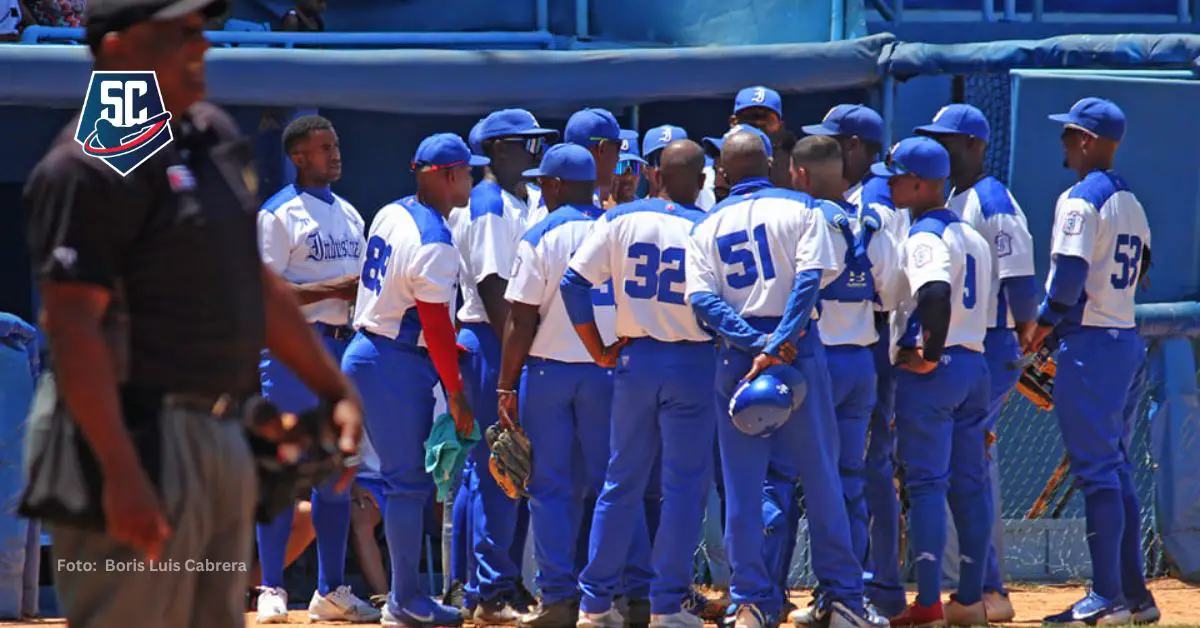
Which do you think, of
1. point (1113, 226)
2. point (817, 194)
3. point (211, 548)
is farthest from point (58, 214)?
point (1113, 226)

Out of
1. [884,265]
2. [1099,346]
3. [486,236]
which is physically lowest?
[1099,346]

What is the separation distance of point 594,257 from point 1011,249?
2115 mm

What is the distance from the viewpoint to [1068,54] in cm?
980

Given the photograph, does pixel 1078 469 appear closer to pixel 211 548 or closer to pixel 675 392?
pixel 675 392

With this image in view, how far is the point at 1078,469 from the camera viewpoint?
7.98 m

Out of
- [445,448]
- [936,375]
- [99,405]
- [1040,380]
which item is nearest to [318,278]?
[445,448]

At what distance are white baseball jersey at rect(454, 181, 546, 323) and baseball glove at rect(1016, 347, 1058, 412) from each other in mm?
2473

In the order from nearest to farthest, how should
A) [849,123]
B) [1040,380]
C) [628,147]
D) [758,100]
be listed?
[849,123], [1040,380], [758,100], [628,147]

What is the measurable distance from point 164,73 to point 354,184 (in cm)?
784

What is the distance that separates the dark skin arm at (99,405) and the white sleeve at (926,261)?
15.7ft

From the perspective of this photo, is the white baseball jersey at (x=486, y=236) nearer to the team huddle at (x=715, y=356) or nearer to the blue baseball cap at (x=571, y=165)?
the team huddle at (x=715, y=356)

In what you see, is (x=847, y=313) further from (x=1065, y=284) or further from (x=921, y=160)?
(x=1065, y=284)

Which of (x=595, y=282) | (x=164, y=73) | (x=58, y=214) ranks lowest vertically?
(x=595, y=282)

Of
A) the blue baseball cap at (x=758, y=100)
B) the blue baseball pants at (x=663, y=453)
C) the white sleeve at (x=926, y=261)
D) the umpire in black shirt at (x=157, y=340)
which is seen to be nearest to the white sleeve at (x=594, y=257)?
the blue baseball pants at (x=663, y=453)
